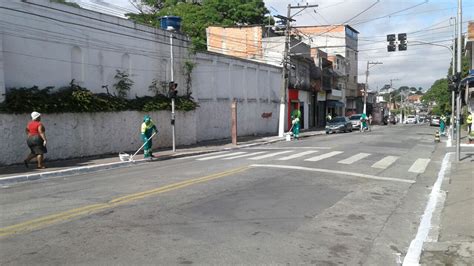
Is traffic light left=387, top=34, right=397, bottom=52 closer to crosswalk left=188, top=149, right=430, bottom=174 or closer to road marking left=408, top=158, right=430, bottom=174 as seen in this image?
crosswalk left=188, top=149, right=430, bottom=174

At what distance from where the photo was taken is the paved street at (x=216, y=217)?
6086 millimetres

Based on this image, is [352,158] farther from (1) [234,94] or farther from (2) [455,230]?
(1) [234,94]

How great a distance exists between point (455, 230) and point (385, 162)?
9.76m

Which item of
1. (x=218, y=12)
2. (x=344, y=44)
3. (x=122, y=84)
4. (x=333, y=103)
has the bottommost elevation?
(x=333, y=103)

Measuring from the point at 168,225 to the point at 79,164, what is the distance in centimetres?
1073

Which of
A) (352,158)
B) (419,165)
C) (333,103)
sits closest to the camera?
(419,165)

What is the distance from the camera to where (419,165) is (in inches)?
677

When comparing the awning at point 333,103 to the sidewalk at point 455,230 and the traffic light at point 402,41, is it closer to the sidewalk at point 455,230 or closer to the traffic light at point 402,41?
the traffic light at point 402,41

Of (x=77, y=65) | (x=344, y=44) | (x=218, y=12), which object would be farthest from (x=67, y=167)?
(x=344, y=44)

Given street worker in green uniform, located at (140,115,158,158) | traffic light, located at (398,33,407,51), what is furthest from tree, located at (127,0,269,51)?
street worker in green uniform, located at (140,115,158,158)

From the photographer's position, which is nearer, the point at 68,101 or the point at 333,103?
the point at 68,101

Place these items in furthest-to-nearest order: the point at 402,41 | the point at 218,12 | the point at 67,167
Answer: the point at 218,12, the point at 402,41, the point at 67,167

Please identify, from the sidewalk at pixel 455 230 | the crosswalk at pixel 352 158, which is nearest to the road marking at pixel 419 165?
the crosswalk at pixel 352 158

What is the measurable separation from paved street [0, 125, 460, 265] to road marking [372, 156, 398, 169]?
183 cm
